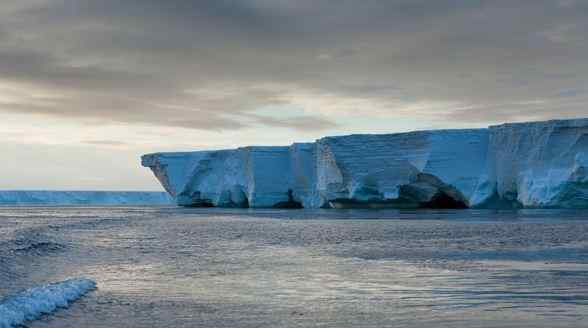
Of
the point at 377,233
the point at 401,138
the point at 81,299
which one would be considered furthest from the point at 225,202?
the point at 81,299

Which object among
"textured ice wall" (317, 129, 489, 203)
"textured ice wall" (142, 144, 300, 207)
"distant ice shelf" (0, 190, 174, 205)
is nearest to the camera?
"textured ice wall" (317, 129, 489, 203)

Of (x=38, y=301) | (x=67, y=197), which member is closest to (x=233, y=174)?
(x=38, y=301)

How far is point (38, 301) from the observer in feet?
22.5

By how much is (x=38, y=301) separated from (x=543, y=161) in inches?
1082

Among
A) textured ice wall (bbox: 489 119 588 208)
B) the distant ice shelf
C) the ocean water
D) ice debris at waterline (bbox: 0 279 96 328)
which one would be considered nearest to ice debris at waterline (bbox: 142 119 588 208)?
textured ice wall (bbox: 489 119 588 208)

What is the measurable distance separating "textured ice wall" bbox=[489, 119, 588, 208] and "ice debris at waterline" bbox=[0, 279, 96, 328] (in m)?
25.2

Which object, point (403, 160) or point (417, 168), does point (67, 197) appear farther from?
point (417, 168)

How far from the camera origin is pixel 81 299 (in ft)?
24.3

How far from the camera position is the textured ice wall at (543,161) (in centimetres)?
2892

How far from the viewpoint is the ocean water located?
614 cm

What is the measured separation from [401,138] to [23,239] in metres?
22.1

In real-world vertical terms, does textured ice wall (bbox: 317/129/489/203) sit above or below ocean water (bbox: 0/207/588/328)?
above

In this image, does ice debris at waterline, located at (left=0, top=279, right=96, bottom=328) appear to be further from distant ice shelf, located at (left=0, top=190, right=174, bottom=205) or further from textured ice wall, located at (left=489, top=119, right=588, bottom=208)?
distant ice shelf, located at (left=0, top=190, right=174, bottom=205)

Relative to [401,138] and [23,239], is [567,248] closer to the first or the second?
[23,239]
